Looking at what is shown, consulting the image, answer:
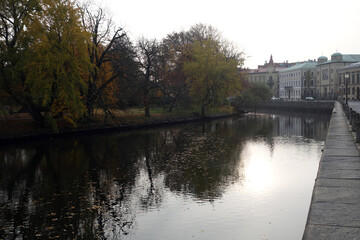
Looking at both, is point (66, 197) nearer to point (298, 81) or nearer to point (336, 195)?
point (336, 195)

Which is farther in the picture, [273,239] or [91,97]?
[91,97]

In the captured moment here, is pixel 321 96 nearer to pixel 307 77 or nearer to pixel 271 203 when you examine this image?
pixel 307 77

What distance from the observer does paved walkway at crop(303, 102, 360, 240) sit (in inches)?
294

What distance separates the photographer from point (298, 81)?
138 meters

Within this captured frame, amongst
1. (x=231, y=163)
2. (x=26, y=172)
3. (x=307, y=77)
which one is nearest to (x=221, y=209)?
(x=231, y=163)

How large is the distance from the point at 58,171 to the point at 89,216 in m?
8.15

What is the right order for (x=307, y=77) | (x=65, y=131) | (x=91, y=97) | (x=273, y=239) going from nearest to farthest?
1. (x=273, y=239)
2. (x=65, y=131)
3. (x=91, y=97)
4. (x=307, y=77)

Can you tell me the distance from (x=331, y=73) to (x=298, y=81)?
875 inches

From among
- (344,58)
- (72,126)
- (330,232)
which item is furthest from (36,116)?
(344,58)

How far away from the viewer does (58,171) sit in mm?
18875

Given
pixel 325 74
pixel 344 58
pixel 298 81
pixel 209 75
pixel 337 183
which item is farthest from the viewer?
pixel 298 81

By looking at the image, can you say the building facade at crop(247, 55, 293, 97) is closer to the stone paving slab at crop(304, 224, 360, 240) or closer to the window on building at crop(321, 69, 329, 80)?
the window on building at crop(321, 69, 329, 80)

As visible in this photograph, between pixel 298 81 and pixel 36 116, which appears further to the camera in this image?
pixel 298 81

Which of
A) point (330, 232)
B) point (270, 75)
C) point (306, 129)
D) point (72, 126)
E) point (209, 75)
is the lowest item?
point (306, 129)
